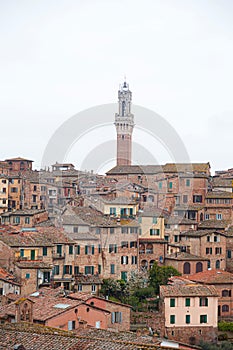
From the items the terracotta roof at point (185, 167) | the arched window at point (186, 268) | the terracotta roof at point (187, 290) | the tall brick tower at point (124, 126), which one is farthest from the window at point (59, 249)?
the tall brick tower at point (124, 126)

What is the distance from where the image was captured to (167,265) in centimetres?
4353

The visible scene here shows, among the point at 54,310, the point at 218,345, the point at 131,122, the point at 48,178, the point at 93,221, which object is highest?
the point at 131,122

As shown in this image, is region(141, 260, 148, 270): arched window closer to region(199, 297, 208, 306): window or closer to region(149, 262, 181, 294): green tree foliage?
region(149, 262, 181, 294): green tree foliage

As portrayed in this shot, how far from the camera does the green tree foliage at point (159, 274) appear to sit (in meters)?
40.5

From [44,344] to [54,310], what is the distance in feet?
33.7

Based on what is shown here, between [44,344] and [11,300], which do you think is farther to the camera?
[11,300]

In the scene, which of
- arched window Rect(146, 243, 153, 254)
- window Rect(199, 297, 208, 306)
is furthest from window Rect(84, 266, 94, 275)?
window Rect(199, 297, 208, 306)

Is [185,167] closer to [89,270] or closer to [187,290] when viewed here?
[89,270]

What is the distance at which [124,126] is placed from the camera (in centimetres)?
8219

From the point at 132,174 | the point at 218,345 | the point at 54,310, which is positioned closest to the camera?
the point at 54,310

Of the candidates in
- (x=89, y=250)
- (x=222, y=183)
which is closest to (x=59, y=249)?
(x=89, y=250)

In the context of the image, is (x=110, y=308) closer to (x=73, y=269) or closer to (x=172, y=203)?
(x=73, y=269)

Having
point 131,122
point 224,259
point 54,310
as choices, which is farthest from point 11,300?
point 131,122

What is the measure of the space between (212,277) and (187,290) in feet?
13.9
